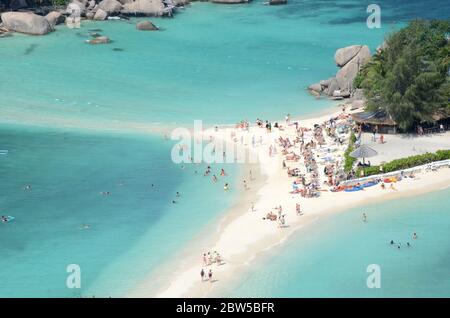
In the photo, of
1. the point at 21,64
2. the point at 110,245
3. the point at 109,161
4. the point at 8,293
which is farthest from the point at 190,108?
the point at 8,293

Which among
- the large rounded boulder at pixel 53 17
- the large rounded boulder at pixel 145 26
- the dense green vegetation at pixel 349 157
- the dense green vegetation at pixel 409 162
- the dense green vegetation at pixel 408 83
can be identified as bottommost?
the large rounded boulder at pixel 145 26

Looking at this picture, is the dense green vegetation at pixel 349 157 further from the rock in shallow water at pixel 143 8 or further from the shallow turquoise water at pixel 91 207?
the rock in shallow water at pixel 143 8

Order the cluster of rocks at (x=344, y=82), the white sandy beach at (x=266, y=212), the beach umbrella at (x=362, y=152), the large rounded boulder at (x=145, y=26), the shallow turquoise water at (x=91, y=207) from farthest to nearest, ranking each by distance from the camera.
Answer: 1. the large rounded boulder at (x=145, y=26)
2. the cluster of rocks at (x=344, y=82)
3. the beach umbrella at (x=362, y=152)
4. the shallow turquoise water at (x=91, y=207)
5. the white sandy beach at (x=266, y=212)

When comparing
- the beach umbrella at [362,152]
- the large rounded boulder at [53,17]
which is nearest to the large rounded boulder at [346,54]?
the beach umbrella at [362,152]

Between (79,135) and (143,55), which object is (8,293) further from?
(143,55)

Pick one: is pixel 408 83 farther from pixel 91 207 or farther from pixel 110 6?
pixel 110 6

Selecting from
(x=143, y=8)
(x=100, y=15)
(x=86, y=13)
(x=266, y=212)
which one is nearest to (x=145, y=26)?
(x=143, y=8)

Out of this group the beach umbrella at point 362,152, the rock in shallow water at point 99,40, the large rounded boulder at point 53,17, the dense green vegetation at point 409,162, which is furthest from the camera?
the large rounded boulder at point 53,17
